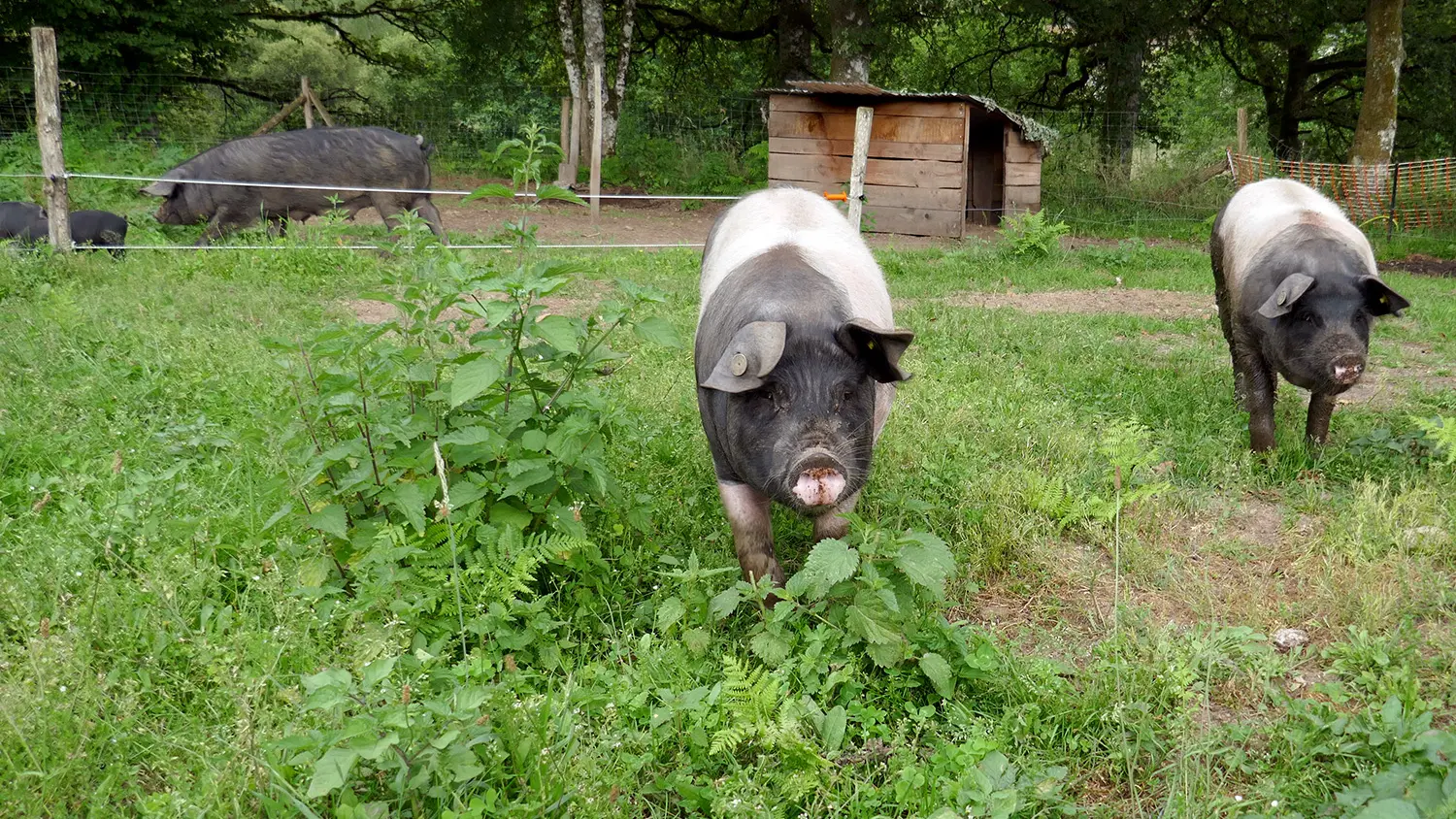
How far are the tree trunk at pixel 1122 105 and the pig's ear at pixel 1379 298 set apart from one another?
13472 mm

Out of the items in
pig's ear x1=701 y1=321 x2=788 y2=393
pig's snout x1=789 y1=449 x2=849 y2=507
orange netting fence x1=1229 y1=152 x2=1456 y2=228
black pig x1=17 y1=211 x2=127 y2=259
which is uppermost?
orange netting fence x1=1229 y1=152 x2=1456 y2=228

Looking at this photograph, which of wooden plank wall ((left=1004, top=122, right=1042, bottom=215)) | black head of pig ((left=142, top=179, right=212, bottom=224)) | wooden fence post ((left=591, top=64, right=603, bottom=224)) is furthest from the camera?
wooden plank wall ((left=1004, top=122, right=1042, bottom=215))

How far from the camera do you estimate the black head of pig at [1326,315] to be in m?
4.89

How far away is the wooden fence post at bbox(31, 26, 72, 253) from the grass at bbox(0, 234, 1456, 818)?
12.0ft

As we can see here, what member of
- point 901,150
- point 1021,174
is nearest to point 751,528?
point 901,150

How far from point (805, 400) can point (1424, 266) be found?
12.9 metres

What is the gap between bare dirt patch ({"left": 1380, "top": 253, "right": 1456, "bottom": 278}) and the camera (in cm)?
1202

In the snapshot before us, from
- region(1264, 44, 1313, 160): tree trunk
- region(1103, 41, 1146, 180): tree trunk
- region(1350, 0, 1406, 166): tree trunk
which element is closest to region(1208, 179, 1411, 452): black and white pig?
region(1350, 0, 1406, 166): tree trunk

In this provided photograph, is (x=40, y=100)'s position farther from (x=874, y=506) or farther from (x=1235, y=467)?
(x=1235, y=467)

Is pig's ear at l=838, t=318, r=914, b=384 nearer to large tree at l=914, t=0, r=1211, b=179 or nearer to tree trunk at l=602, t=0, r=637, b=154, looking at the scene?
tree trunk at l=602, t=0, r=637, b=154

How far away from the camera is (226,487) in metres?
4.03

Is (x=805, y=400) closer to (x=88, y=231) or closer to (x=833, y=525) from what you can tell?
(x=833, y=525)

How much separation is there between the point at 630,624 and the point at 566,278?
117 centimetres

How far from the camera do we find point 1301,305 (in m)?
5.09
